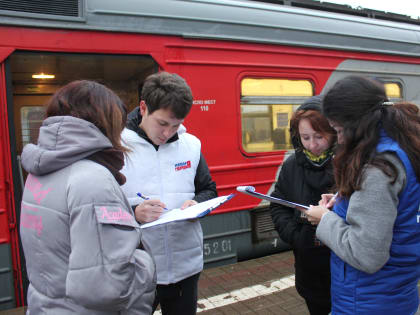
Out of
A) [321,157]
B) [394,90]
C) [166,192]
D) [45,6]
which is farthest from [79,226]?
[394,90]

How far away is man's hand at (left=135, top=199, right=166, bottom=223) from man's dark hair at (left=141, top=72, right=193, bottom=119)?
0.44 metres

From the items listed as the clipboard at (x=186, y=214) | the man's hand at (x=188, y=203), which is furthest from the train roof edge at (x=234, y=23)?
the clipboard at (x=186, y=214)

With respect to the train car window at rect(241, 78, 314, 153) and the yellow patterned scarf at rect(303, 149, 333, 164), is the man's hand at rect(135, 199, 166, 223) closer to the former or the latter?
the yellow patterned scarf at rect(303, 149, 333, 164)

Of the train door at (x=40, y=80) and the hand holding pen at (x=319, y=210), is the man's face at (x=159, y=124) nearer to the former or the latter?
the hand holding pen at (x=319, y=210)

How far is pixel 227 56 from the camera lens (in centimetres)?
342

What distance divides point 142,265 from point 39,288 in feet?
1.07

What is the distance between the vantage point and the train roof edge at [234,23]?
282 centimetres

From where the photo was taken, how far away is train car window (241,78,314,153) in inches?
142

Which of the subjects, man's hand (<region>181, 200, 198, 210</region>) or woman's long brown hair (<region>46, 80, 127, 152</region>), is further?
man's hand (<region>181, 200, 198, 210</region>)

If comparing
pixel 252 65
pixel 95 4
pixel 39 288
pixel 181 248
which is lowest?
pixel 181 248

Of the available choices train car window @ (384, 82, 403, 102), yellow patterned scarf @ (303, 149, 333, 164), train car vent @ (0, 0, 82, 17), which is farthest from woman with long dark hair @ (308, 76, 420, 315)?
train car window @ (384, 82, 403, 102)

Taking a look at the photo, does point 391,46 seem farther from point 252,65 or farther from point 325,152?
point 325,152

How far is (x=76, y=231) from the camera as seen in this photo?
0.98m

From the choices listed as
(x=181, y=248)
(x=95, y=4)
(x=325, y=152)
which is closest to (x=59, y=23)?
(x=95, y=4)
